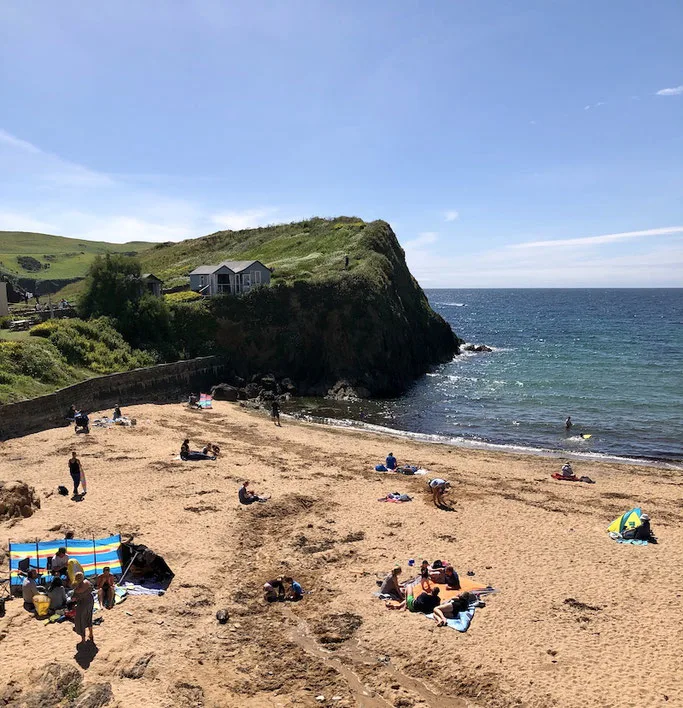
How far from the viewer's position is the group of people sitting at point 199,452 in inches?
971

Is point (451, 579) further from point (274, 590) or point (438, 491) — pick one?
point (438, 491)

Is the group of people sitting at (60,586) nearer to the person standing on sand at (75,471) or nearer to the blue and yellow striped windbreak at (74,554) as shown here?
the blue and yellow striped windbreak at (74,554)

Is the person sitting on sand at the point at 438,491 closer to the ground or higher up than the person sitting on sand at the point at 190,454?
closer to the ground

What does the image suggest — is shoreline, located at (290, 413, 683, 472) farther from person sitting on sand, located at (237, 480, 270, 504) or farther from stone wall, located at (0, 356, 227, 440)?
person sitting on sand, located at (237, 480, 270, 504)

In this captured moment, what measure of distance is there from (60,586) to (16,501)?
5985 mm

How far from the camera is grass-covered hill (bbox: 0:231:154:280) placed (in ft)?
307

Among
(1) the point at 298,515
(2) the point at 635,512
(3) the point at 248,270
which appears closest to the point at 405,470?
(1) the point at 298,515

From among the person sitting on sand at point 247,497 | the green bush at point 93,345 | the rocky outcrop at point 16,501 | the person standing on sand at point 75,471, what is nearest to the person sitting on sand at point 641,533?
the person sitting on sand at point 247,497

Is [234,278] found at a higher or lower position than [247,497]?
higher

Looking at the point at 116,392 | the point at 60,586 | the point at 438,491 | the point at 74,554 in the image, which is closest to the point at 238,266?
the point at 116,392

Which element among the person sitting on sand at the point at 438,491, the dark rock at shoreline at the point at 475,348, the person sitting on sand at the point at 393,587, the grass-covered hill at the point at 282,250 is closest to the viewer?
the person sitting on sand at the point at 393,587

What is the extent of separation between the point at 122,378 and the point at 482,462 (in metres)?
23.5

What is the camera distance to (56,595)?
1237 cm

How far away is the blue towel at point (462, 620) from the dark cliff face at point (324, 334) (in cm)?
3201
